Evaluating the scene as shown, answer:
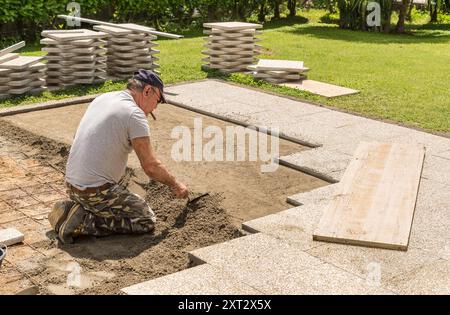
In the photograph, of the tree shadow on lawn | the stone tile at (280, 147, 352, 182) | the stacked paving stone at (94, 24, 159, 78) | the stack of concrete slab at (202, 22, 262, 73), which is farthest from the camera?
the tree shadow on lawn

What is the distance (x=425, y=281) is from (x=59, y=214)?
11.5 feet

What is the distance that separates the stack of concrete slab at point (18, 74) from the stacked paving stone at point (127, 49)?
1799 millimetres

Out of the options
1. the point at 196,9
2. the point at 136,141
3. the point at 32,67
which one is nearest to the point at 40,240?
the point at 136,141

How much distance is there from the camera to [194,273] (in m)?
5.57

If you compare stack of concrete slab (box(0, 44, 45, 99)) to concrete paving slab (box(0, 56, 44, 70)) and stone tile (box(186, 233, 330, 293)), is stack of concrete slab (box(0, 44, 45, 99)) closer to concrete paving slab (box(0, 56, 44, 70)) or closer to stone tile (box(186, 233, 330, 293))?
concrete paving slab (box(0, 56, 44, 70))

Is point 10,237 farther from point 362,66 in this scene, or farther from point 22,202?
point 362,66

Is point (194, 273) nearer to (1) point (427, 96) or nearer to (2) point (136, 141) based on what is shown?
(2) point (136, 141)

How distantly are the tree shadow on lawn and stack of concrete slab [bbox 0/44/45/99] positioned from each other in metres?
10.8

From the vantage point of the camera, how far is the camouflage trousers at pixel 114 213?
6.61m

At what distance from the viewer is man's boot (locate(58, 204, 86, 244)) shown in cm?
651

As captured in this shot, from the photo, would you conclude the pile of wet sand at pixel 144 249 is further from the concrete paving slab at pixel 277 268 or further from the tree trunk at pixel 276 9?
the tree trunk at pixel 276 9

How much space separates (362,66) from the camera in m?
16.2

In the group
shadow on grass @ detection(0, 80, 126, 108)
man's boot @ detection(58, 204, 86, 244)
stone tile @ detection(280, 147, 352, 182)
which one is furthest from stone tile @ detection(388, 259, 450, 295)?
shadow on grass @ detection(0, 80, 126, 108)

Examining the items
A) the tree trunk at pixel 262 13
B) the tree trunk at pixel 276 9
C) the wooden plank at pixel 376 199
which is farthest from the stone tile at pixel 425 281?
the tree trunk at pixel 276 9
